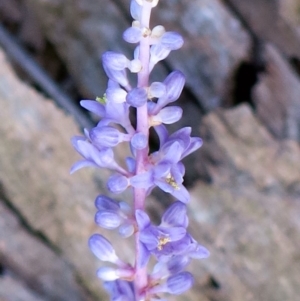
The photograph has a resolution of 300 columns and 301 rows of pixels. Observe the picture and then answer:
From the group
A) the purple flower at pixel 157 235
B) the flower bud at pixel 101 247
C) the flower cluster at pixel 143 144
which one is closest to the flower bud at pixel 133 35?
the flower cluster at pixel 143 144

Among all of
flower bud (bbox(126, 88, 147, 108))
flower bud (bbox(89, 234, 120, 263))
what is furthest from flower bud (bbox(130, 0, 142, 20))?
flower bud (bbox(89, 234, 120, 263))

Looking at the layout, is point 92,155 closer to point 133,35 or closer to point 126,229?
point 126,229

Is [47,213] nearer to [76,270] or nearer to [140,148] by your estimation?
[76,270]

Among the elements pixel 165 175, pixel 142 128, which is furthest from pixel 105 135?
pixel 165 175

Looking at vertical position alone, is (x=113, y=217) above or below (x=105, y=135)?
below

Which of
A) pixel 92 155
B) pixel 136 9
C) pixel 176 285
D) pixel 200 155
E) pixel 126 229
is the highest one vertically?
pixel 200 155

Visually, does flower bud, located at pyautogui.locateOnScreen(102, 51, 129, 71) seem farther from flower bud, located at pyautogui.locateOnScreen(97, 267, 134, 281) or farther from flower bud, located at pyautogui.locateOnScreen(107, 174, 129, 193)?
flower bud, located at pyautogui.locateOnScreen(97, 267, 134, 281)
